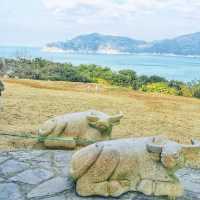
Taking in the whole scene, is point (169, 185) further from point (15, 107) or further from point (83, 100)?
point (83, 100)

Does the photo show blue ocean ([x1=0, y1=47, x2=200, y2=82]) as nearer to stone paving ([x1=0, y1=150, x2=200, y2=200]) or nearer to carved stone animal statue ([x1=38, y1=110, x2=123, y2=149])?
carved stone animal statue ([x1=38, y1=110, x2=123, y2=149])

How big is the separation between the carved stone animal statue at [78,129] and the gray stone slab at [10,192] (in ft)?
5.15

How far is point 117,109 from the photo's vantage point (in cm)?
1216

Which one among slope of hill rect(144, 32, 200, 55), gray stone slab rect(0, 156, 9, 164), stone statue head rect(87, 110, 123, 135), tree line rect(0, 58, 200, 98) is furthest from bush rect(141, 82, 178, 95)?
slope of hill rect(144, 32, 200, 55)

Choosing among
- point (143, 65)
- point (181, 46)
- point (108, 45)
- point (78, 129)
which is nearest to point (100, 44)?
point (108, 45)

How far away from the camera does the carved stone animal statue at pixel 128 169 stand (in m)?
4.76

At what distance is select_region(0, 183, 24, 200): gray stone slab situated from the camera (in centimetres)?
477

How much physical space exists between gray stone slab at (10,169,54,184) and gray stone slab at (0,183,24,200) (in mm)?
203

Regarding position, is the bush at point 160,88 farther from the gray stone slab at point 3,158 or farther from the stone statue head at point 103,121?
the gray stone slab at point 3,158

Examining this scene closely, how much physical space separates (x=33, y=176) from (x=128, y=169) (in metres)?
1.34

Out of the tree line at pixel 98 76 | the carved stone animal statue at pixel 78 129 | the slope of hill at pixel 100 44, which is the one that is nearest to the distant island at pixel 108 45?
the slope of hill at pixel 100 44

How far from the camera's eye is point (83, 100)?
520 inches

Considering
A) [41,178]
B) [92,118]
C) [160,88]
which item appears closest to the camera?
[41,178]

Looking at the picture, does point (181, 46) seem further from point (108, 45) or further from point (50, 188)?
point (50, 188)
